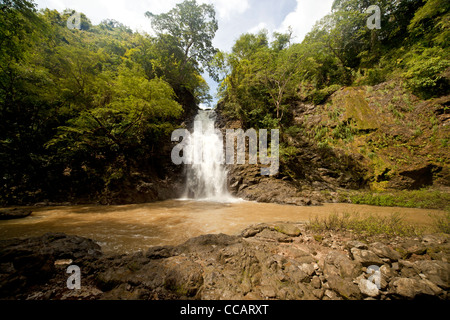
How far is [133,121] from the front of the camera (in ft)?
29.7

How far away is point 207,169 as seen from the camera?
39.0ft

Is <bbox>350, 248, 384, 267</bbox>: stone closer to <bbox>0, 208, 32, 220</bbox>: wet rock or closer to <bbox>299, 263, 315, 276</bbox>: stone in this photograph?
<bbox>299, 263, 315, 276</bbox>: stone

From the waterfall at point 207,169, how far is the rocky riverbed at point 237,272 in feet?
23.1

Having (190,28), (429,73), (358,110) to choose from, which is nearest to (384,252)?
(358,110)

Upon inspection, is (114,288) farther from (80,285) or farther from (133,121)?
(133,121)

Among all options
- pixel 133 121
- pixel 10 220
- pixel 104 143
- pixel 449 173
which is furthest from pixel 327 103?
pixel 10 220

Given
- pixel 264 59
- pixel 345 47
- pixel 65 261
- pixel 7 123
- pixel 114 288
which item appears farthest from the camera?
pixel 345 47

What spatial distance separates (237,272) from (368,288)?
1.63 meters

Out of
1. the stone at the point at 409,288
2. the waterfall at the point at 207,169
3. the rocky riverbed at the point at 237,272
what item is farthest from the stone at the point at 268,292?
the waterfall at the point at 207,169

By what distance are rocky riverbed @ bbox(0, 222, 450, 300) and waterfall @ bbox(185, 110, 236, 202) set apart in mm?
7045

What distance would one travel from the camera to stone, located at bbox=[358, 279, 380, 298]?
174cm

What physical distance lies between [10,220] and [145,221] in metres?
4.29

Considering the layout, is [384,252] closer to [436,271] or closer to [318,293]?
[436,271]

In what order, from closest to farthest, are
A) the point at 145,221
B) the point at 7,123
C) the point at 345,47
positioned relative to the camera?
the point at 145,221
the point at 7,123
the point at 345,47
